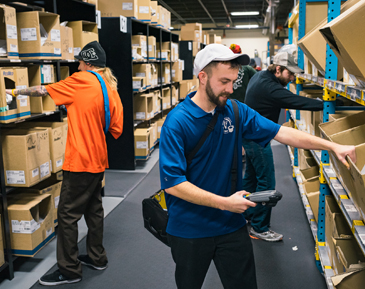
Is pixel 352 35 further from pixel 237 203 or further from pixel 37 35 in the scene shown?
pixel 37 35

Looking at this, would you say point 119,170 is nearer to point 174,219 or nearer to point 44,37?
point 44,37

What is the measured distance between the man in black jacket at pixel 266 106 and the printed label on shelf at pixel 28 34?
76.4 inches

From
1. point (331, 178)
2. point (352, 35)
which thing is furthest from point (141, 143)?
point (352, 35)

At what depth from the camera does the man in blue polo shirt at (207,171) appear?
5.15 feet

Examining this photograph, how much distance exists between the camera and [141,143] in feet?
19.1

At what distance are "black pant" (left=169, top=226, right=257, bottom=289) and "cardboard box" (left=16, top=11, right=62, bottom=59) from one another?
7.06 ft

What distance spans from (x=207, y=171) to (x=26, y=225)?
183 centimetres

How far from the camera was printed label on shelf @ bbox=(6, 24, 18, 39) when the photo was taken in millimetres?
2689

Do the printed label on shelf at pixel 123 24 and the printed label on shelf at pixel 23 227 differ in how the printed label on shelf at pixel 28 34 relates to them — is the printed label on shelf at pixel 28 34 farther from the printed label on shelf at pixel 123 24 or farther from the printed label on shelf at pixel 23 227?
the printed label on shelf at pixel 123 24

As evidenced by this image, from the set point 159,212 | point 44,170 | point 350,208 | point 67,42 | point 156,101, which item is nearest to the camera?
point 350,208

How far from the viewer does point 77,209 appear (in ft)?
9.11

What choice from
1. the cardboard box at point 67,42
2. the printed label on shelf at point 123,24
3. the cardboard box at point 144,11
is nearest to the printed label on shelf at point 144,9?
the cardboard box at point 144,11

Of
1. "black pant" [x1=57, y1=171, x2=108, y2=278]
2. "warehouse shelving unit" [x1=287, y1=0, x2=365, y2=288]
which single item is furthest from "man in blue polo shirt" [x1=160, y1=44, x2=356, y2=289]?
"black pant" [x1=57, y1=171, x2=108, y2=278]

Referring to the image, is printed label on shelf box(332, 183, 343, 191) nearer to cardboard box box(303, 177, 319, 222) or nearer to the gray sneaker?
cardboard box box(303, 177, 319, 222)
